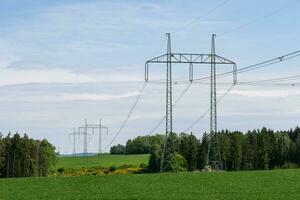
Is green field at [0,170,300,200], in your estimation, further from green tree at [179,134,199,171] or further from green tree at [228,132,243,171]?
green tree at [228,132,243,171]

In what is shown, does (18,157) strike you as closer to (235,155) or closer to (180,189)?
(235,155)

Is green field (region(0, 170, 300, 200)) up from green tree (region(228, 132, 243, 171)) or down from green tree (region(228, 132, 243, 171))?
down

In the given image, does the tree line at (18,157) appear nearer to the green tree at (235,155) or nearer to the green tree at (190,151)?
the green tree at (190,151)

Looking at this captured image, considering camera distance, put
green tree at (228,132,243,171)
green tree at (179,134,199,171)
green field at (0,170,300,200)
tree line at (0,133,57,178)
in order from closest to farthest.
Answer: green field at (0,170,300,200) → tree line at (0,133,57,178) → green tree at (179,134,199,171) → green tree at (228,132,243,171)

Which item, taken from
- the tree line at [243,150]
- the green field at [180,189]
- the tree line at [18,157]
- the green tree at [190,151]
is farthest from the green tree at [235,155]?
the green field at [180,189]

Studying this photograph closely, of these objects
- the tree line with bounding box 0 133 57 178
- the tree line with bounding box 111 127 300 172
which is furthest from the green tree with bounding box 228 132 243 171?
the tree line with bounding box 0 133 57 178

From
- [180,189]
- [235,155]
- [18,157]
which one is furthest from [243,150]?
[180,189]

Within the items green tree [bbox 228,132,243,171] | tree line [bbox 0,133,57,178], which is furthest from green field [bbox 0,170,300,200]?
green tree [bbox 228,132,243,171]

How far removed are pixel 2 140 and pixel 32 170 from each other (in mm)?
7018

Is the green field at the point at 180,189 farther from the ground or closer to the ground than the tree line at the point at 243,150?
closer to the ground

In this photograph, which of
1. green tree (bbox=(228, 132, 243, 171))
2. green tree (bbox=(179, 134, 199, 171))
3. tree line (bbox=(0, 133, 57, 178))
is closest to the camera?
tree line (bbox=(0, 133, 57, 178))

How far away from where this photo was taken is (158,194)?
35.3 metres

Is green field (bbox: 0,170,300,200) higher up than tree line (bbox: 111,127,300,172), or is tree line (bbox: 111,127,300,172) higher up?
tree line (bbox: 111,127,300,172)

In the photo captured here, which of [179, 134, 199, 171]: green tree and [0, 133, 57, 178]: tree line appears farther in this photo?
[179, 134, 199, 171]: green tree
